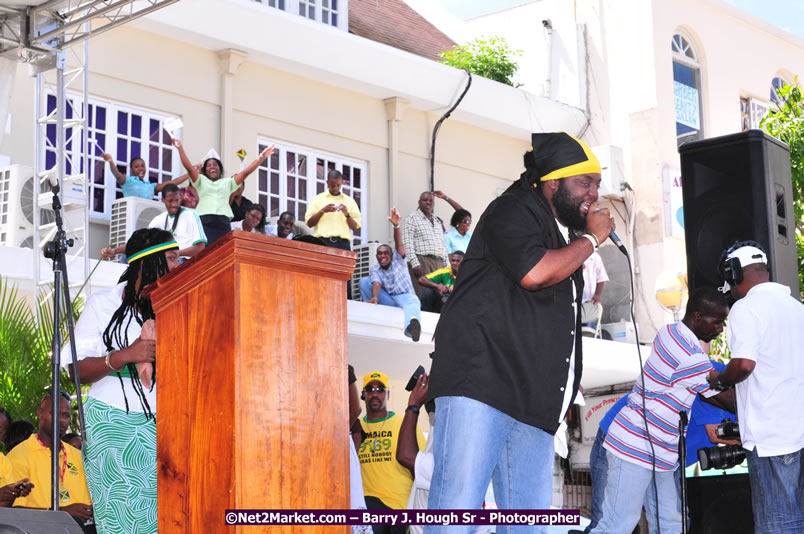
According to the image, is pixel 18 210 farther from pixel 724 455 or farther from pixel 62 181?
pixel 724 455

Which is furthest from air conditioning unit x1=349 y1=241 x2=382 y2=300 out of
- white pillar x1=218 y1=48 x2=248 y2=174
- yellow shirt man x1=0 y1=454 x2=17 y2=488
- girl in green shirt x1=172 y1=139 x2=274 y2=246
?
yellow shirt man x1=0 y1=454 x2=17 y2=488

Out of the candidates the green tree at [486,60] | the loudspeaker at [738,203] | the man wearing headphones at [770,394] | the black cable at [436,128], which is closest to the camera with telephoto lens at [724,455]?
the man wearing headphones at [770,394]

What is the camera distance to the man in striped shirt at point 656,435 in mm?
5262

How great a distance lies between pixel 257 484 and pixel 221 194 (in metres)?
9.27

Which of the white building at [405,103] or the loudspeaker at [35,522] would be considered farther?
the white building at [405,103]

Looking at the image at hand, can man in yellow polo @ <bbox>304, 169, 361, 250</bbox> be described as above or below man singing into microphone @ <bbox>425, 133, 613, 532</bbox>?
above

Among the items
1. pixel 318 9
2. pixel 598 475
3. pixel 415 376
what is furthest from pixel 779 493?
pixel 318 9

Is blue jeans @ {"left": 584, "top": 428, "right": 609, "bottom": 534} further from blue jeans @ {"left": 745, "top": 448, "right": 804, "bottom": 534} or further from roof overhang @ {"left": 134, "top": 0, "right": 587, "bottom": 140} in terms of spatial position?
roof overhang @ {"left": 134, "top": 0, "right": 587, "bottom": 140}

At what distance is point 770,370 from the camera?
5.07m

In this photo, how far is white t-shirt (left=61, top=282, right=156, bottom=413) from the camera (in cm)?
373

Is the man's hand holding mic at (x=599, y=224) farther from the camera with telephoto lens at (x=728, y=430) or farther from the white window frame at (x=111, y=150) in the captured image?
the white window frame at (x=111, y=150)

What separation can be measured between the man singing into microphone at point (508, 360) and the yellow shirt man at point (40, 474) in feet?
13.5

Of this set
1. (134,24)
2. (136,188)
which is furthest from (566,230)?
(134,24)

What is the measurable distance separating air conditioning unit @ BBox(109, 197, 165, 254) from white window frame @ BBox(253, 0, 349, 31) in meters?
4.11
